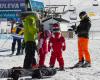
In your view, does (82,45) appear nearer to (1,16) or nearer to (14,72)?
(14,72)

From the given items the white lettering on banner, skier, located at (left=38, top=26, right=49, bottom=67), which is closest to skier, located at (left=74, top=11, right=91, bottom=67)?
skier, located at (left=38, top=26, right=49, bottom=67)

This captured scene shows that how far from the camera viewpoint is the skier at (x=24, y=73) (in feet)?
31.7

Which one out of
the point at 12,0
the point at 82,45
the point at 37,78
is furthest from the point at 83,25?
the point at 12,0

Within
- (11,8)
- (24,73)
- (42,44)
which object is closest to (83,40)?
(42,44)

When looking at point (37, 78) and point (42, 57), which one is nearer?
point (37, 78)

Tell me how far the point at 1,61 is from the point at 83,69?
11.5 feet

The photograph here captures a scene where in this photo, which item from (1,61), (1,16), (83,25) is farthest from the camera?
(1,16)

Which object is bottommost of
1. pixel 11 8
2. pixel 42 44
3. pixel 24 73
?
pixel 24 73

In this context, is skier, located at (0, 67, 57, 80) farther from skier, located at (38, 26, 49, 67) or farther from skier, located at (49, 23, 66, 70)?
skier, located at (38, 26, 49, 67)

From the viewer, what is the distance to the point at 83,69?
12.0 m

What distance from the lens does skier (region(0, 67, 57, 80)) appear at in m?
9.66

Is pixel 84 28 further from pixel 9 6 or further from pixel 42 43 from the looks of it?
pixel 9 6

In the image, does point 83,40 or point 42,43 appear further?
point 83,40

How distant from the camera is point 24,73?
400 inches
